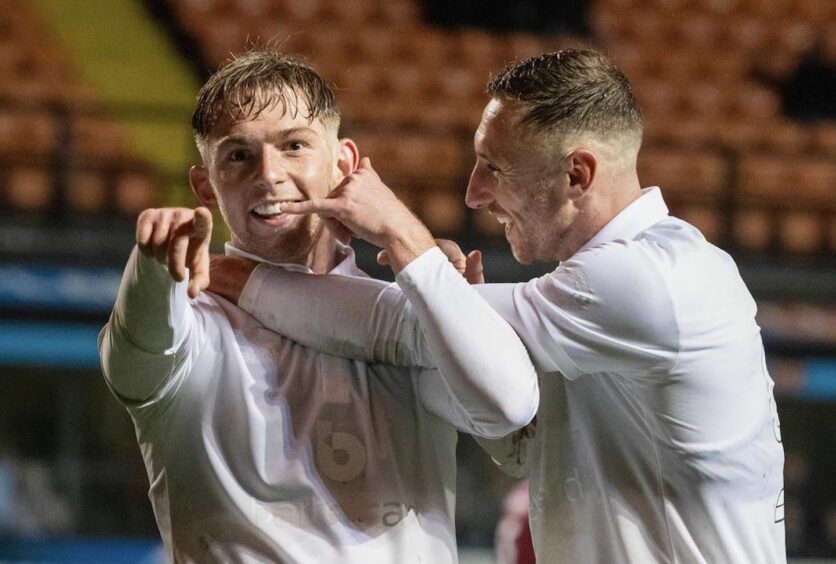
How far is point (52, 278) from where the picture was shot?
7.89 metres

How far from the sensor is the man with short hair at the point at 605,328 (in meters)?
2.23

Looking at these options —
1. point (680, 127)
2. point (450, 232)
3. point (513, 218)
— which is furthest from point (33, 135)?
point (513, 218)

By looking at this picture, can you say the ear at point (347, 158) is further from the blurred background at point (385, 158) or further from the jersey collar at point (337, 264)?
the blurred background at point (385, 158)

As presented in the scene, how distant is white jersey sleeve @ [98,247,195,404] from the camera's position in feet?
6.66

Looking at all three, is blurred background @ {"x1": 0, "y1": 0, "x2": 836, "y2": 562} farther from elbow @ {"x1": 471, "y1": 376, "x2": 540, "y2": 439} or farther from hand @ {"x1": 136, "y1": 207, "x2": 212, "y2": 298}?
hand @ {"x1": 136, "y1": 207, "x2": 212, "y2": 298}

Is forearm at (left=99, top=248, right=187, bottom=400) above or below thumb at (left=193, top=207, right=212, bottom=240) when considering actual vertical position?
below

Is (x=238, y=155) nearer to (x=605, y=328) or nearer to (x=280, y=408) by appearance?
(x=280, y=408)

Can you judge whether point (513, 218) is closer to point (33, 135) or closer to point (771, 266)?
point (771, 266)

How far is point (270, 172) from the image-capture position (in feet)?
7.50

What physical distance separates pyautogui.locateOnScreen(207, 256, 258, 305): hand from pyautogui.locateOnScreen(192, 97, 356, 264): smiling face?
3cm

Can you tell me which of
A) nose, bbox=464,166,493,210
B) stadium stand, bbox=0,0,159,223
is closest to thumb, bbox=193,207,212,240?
nose, bbox=464,166,493,210

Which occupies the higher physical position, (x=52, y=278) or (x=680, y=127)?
(x=680, y=127)

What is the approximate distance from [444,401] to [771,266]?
254 inches

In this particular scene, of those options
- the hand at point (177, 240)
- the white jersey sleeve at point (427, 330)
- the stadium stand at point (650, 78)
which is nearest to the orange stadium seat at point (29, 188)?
the stadium stand at point (650, 78)
